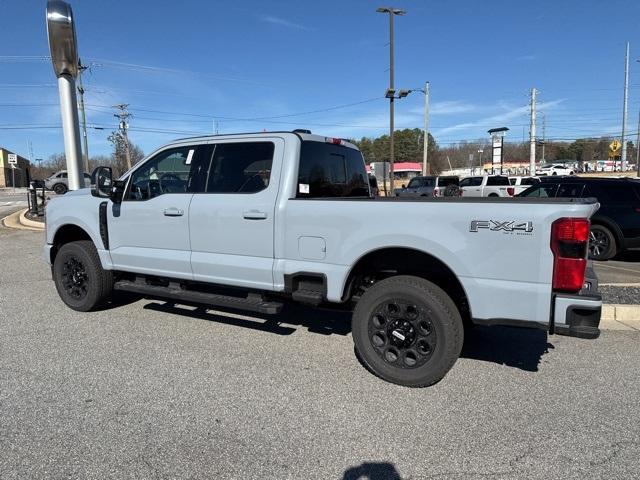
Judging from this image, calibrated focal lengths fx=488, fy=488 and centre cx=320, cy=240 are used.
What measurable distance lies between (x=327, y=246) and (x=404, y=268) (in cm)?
70

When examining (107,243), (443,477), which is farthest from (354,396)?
(107,243)

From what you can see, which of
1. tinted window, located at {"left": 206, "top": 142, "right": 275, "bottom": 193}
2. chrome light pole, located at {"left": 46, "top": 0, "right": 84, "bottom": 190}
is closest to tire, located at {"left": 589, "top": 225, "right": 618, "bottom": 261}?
tinted window, located at {"left": 206, "top": 142, "right": 275, "bottom": 193}

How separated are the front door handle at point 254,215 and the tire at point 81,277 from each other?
7.56 feet

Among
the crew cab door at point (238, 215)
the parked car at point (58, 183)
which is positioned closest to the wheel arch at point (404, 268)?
the crew cab door at point (238, 215)

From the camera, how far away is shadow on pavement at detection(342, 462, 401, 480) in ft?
9.06

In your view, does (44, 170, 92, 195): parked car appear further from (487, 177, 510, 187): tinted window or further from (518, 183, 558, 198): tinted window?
(518, 183, 558, 198): tinted window

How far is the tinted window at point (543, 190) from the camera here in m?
10.7

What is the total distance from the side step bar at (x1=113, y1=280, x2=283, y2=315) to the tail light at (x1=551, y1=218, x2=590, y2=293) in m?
2.40

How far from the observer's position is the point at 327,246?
13.8 ft

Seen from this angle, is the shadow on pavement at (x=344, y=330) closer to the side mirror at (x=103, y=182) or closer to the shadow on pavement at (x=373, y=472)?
the side mirror at (x=103, y=182)

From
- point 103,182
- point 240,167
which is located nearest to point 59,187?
point 103,182

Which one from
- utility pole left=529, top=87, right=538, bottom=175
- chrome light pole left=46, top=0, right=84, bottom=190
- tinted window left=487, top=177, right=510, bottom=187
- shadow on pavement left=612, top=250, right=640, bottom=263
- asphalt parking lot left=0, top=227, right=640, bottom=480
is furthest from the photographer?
utility pole left=529, top=87, right=538, bottom=175

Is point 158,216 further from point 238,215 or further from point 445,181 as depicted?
point 445,181

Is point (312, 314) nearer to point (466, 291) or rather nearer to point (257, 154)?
point (257, 154)
